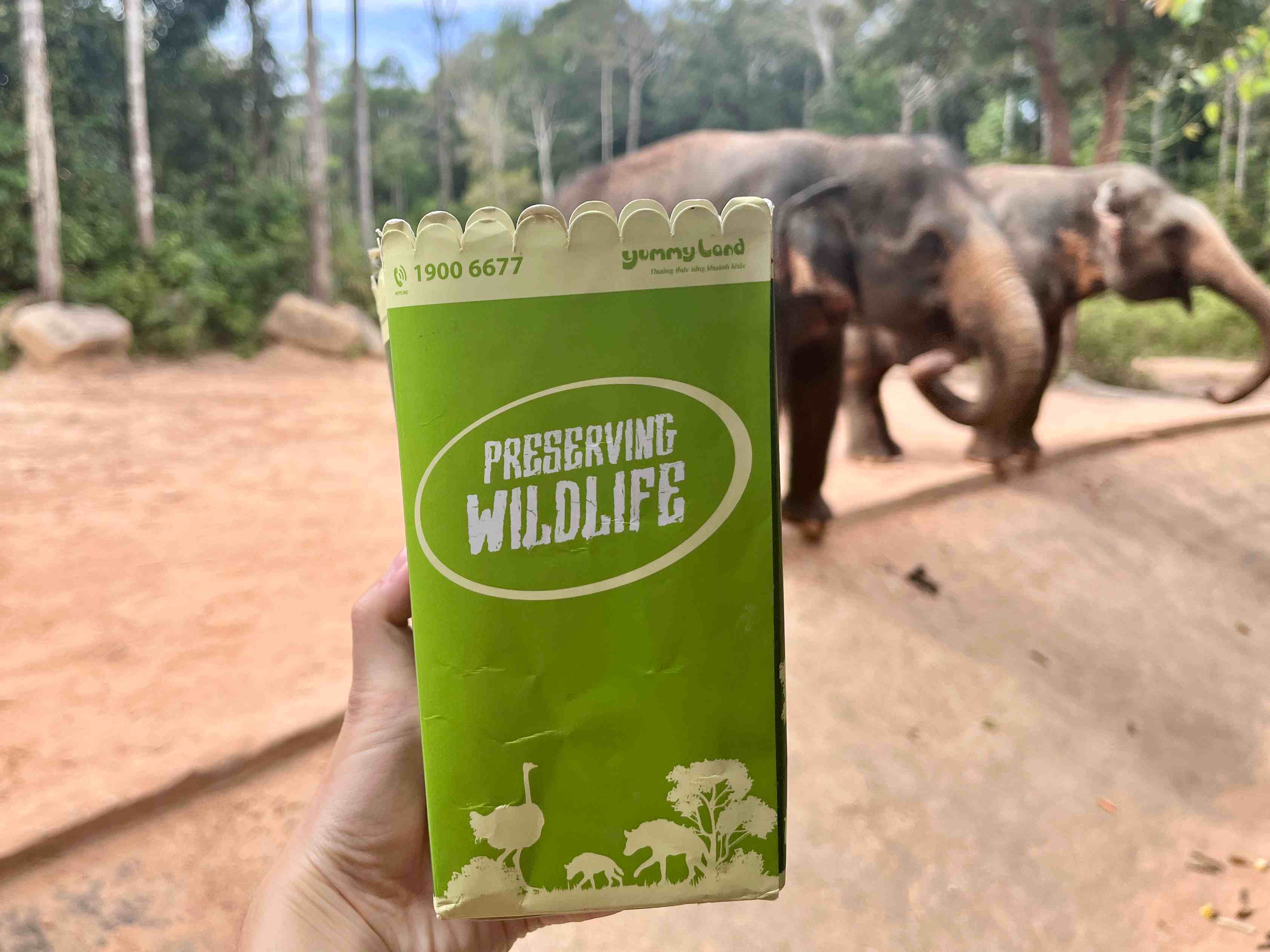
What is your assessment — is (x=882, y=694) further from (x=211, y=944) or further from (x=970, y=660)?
(x=211, y=944)

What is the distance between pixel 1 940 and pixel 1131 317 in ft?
26.3

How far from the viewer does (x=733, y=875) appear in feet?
1.76

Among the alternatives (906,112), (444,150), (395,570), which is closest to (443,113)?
(444,150)

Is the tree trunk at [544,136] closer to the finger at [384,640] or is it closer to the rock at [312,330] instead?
the rock at [312,330]

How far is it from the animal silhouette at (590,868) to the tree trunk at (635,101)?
511cm

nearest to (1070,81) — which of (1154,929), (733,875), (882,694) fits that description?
(882,694)

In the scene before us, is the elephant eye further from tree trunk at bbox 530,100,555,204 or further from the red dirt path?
tree trunk at bbox 530,100,555,204

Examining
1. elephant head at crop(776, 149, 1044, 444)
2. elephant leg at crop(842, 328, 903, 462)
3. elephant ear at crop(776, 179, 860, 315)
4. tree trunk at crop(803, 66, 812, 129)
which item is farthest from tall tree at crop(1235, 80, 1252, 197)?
elephant ear at crop(776, 179, 860, 315)

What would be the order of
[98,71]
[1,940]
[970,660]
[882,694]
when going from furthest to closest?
[98,71], [970,660], [882,694], [1,940]

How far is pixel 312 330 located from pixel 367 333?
406 mm

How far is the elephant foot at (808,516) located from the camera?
2479 mm

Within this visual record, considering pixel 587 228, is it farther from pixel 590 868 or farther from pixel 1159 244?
pixel 1159 244

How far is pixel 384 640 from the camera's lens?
2.39 feet

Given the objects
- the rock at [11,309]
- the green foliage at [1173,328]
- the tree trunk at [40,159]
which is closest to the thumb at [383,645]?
the rock at [11,309]
